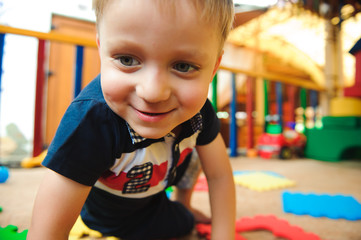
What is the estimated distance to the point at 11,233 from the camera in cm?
52

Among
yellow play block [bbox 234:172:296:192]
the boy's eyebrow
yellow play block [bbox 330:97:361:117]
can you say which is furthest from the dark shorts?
yellow play block [bbox 330:97:361:117]

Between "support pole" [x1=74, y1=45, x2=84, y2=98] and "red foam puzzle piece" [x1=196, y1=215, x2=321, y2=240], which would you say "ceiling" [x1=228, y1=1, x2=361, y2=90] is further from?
"red foam puzzle piece" [x1=196, y1=215, x2=321, y2=240]

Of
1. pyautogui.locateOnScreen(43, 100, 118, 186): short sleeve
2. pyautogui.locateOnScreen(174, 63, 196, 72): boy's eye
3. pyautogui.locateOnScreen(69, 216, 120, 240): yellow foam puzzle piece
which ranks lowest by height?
pyautogui.locateOnScreen(69, 216, 120, 240): yellow foam puzzle piece

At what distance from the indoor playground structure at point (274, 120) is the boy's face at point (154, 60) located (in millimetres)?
336

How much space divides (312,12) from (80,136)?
3.46 m

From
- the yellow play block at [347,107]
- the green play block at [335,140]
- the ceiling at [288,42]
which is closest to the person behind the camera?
the green play block at [335,140]

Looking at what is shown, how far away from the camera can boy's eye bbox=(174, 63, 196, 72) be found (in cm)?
34

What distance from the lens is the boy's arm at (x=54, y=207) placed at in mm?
358

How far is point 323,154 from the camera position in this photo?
1.89 m

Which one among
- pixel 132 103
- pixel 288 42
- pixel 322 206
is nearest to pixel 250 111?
pixel 322 206

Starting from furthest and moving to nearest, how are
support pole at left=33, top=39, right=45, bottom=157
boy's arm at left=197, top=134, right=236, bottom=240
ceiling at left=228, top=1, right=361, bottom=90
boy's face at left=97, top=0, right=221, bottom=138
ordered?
ceiling at left=228, top=1, right=361, bottom=90 < support pole at left=33, top=39, right=45, bottom=157 < boy's arm at left=197, top=134, right=236, bottom=240 < boy's face at left=97, top=0, right=221, bottom=138

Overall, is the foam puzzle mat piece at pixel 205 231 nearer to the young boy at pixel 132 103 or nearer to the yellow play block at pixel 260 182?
the young boy at pixel 132 103

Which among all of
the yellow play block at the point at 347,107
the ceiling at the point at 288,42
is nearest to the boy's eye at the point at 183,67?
the yellow play block at the point at 347,107

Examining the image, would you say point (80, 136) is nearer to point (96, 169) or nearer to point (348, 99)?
point (96, 169)
